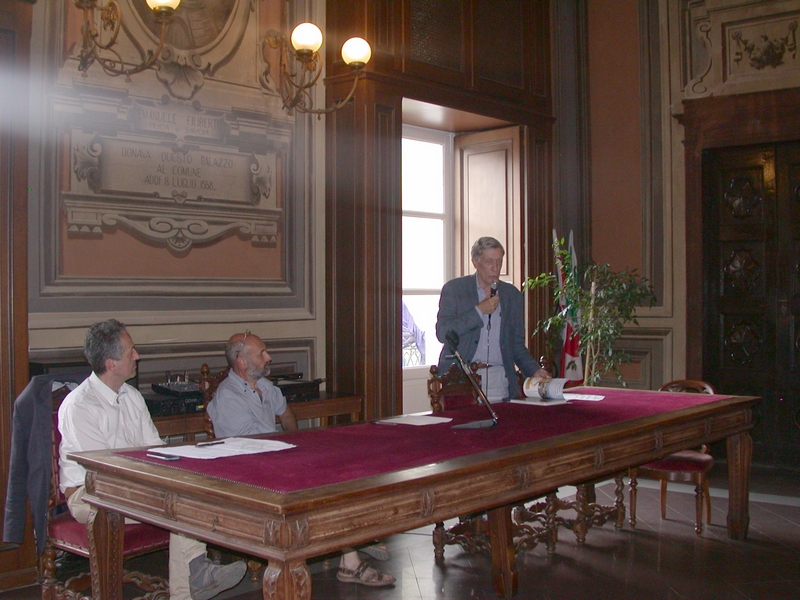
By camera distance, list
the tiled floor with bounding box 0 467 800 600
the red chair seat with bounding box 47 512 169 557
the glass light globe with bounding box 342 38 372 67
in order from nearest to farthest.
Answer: the red chair seat with bounding box 47 512 169 557 → the tiled floor with bounding box 0 467 800 600 → the glass light globe with bounding box 342 38 372 67

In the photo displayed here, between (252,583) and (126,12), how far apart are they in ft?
9.80

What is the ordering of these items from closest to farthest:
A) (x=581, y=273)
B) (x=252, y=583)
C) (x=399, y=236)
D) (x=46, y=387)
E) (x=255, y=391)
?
(x=46, y=387) → (x=255, y=391) → (x=252, y=583) → (x=399, y=236) → (x=581, y=273)

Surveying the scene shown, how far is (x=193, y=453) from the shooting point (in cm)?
276

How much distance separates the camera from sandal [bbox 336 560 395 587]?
154 inches

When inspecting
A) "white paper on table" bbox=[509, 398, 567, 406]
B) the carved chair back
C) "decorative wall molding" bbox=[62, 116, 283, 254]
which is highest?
"decorative wall molding" bbox=[62, 116, 283, 254]

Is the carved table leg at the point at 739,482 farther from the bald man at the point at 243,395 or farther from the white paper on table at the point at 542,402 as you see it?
the bald man at the point at 243,395

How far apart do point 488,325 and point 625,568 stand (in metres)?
1.36

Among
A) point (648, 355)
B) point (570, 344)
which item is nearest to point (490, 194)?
point (570, 344)

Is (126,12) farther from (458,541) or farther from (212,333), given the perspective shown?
(458,541)

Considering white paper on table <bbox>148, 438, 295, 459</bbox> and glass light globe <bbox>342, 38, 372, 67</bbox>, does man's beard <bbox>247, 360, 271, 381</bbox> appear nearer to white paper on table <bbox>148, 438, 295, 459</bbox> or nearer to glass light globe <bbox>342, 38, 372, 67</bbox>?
white paper on table <bbox>148, 438, 295, 459</bbox>

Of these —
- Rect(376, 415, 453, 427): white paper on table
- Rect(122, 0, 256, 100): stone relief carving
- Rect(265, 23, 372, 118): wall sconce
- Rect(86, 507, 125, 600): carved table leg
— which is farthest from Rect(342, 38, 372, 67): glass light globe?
Rect(86, 507, 125, 600): carved table leg

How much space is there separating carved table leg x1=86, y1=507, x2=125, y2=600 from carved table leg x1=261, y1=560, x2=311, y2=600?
0.94m

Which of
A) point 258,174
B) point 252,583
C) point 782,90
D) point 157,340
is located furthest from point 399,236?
point 782,90

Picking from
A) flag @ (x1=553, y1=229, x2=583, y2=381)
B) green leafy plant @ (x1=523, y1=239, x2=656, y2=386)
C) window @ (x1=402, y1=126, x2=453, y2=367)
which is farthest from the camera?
window @ (x1=402, y1=126, x2=453, y2=367)
